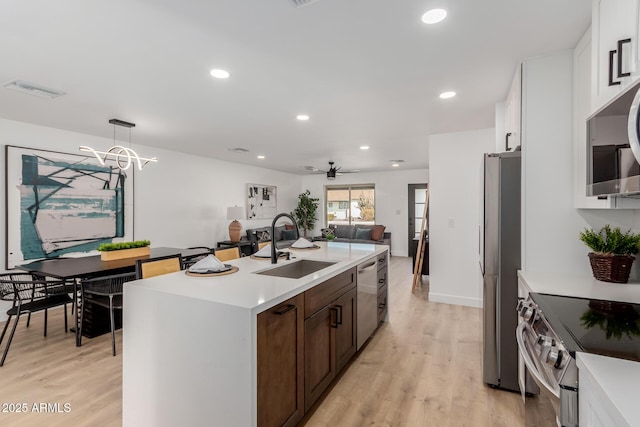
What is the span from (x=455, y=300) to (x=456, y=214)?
3.86 ft

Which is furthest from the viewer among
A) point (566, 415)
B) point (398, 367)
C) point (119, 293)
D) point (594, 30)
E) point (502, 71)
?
point (119, 293)

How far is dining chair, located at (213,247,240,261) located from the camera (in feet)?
9.74

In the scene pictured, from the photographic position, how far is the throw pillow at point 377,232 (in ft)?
26.8

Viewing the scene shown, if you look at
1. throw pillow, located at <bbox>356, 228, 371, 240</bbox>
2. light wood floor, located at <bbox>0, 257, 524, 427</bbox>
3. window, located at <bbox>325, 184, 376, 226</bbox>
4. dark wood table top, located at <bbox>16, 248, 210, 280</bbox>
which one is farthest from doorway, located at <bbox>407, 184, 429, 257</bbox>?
dark wood table top, located at <bbox>16, 248, 210, 280</bbox>

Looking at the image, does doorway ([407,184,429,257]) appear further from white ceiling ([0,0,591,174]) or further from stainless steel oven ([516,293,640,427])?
stainless steel oven ([516,293,640,427])

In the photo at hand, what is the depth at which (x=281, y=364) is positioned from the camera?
5.44 ft

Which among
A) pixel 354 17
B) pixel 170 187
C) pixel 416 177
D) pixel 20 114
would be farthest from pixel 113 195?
pixel 416 177

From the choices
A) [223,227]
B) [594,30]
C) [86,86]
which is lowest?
[223,227]

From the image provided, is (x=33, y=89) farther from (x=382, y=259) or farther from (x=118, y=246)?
(x=382, y=259)

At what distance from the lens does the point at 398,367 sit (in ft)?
8.62

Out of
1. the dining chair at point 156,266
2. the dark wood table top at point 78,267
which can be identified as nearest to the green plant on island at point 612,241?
the dining chair at point 156,266

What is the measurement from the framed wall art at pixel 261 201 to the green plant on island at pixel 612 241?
21.8 ft

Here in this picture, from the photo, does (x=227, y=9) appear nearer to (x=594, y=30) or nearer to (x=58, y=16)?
(x=58, y=16)

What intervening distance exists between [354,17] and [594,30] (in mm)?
1196
